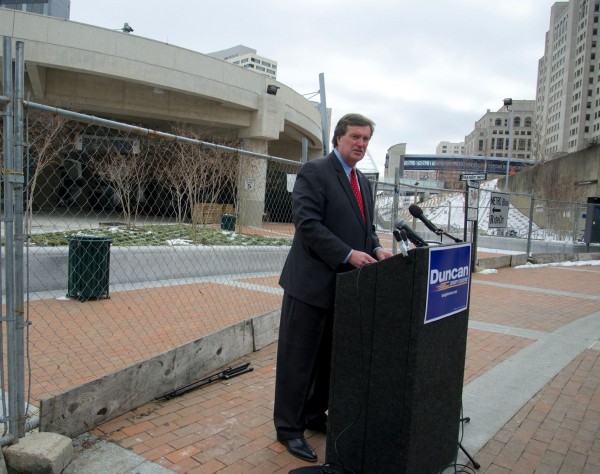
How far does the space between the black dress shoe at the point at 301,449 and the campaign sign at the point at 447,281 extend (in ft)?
4.02

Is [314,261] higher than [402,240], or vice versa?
[402,240]

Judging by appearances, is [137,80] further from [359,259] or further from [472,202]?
[359,259]

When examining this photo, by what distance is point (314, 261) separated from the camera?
2953 mm

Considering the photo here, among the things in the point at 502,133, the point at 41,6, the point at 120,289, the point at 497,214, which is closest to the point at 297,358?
the point at 120,289

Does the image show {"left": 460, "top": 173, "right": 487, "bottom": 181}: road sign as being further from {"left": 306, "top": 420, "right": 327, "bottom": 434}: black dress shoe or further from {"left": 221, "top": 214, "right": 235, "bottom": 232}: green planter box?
{"left": 306, "top": 420, "right": 327, "bottom": 434}: black dress shoe

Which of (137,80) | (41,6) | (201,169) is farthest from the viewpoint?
(41,6)

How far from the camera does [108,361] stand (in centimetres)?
445

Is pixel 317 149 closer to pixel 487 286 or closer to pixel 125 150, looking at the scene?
pixel 125 150

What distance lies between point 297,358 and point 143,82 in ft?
61.3

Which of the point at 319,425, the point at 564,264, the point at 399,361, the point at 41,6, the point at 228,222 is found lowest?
the point at 319,425

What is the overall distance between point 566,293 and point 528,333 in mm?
4083

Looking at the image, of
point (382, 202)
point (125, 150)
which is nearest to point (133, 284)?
point (125, 150)

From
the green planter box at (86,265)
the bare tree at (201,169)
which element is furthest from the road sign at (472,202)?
the green planter box at (86,265)

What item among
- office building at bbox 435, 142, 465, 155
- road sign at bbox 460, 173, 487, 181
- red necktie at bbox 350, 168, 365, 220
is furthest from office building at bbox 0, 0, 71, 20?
office building at bbox 435, 142, 465, 155
